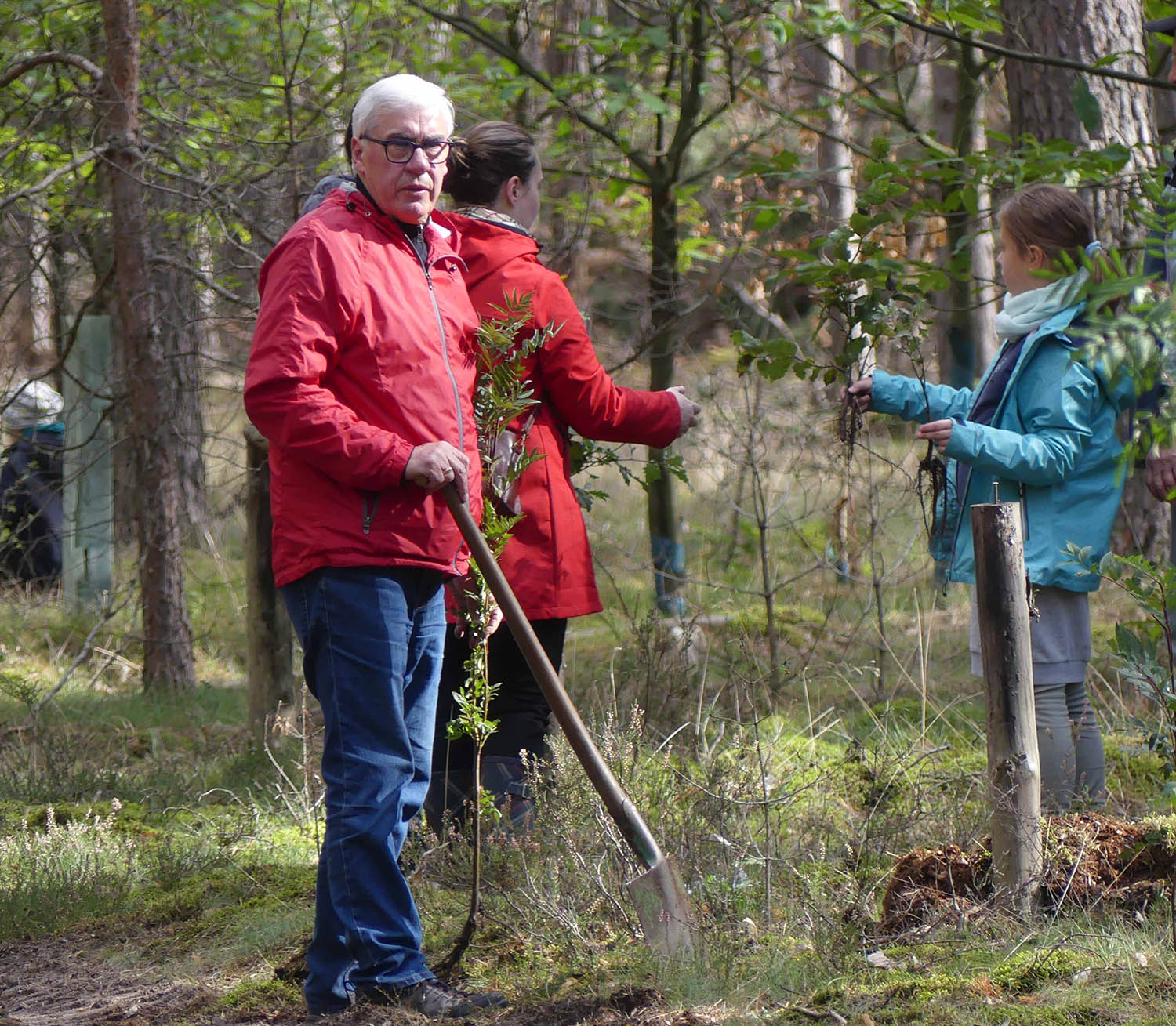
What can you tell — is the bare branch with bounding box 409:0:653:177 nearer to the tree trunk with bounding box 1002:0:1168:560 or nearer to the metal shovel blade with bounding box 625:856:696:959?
A: the tree trunk with bounding box 1002:0:1168:560

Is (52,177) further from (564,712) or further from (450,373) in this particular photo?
(564,712)

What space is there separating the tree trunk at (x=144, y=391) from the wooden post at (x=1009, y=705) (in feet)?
13.7

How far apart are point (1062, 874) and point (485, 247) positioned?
7.45ft

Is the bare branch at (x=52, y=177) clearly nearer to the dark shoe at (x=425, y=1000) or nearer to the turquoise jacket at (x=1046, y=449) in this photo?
the turquoise jacket at (x=1046, y=449)

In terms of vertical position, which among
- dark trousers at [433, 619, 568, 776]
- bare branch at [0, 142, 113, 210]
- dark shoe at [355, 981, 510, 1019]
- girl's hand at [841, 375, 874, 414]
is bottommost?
dark shoe at [355, 981, 510, 1019]

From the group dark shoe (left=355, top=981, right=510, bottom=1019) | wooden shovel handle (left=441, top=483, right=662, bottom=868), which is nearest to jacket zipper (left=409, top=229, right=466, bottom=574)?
wooden shovel handle (left=441, top=483, right=662, bottom=868)

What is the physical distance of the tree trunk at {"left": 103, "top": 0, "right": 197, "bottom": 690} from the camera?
19.3 ft

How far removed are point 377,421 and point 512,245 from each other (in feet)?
3.24

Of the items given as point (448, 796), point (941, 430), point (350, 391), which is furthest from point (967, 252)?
point (350, 391)

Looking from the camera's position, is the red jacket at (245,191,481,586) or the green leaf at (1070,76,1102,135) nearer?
the red jacket at (245,191,481,586)

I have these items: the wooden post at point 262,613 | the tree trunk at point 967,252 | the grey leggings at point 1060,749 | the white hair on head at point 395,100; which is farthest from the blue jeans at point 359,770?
the tree trunk at point 967,252

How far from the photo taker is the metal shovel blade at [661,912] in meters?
2.99

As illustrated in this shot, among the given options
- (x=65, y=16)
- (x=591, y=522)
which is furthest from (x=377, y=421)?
(x=591, y=522)

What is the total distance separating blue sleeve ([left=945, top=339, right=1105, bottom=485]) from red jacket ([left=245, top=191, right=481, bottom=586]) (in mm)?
1462
